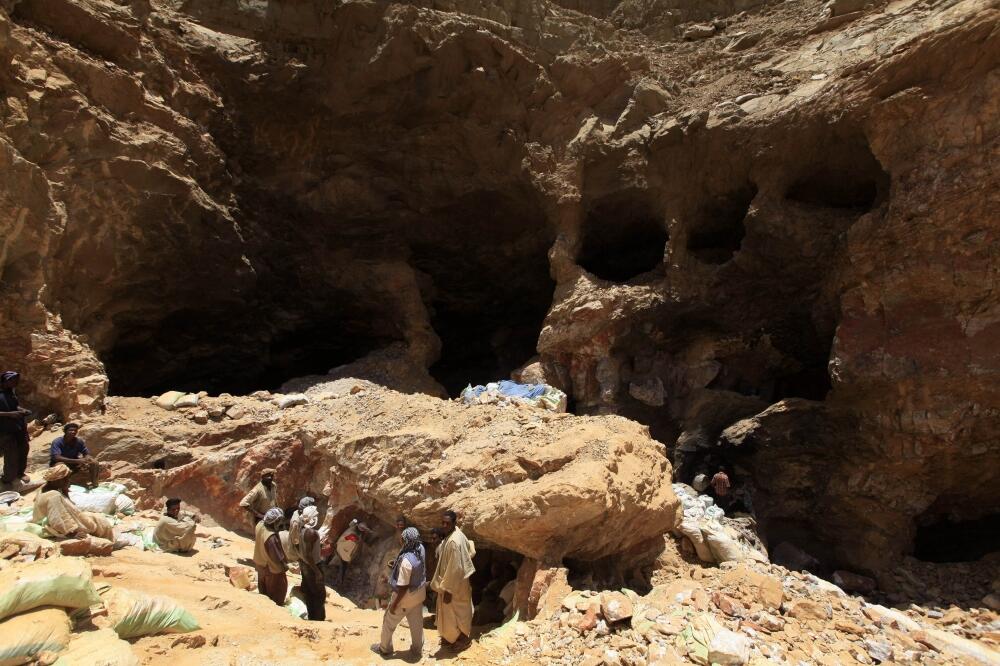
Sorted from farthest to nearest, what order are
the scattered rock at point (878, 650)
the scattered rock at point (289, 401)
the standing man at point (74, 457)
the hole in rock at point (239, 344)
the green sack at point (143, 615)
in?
1. the hole in rock at point (239, 344)
2. the scattered rock at point (289, 401)
3. the standing man at point (74, 457)
4. the scattered rock at point (878, 650)
5. the green sack at point (143, 615)

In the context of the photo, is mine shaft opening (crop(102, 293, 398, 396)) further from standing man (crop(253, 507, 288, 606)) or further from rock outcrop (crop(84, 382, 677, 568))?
standing man (crop(253, 507, 288, 606))

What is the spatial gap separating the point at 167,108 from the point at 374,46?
3327 mm

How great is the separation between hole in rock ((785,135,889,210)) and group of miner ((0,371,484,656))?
23.7 ft

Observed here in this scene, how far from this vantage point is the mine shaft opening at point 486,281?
1120 centimetres

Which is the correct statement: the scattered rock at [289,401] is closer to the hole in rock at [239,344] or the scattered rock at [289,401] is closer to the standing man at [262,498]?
the standing man at [262,498]

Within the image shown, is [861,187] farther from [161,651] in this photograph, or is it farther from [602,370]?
[161,651]

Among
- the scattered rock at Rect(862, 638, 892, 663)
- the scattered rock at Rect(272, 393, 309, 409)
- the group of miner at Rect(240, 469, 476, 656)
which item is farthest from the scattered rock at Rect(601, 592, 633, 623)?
the scattered rock at Rect(272, 393, 309, 409)

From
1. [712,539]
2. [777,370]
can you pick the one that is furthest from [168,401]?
[777,370]

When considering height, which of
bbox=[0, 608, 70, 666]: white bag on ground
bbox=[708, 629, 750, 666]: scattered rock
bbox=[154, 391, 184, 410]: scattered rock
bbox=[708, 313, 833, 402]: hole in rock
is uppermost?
bbox=[708, 313, 833, 402]: hole in rock

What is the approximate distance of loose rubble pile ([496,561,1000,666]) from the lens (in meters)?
3.73

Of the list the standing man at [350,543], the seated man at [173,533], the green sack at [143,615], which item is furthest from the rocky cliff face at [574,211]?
the green sack at [143,615]

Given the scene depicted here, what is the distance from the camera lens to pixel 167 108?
848cm

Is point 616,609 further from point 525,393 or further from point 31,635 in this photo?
point 525,393

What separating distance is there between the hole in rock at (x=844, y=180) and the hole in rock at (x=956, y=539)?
472cm
